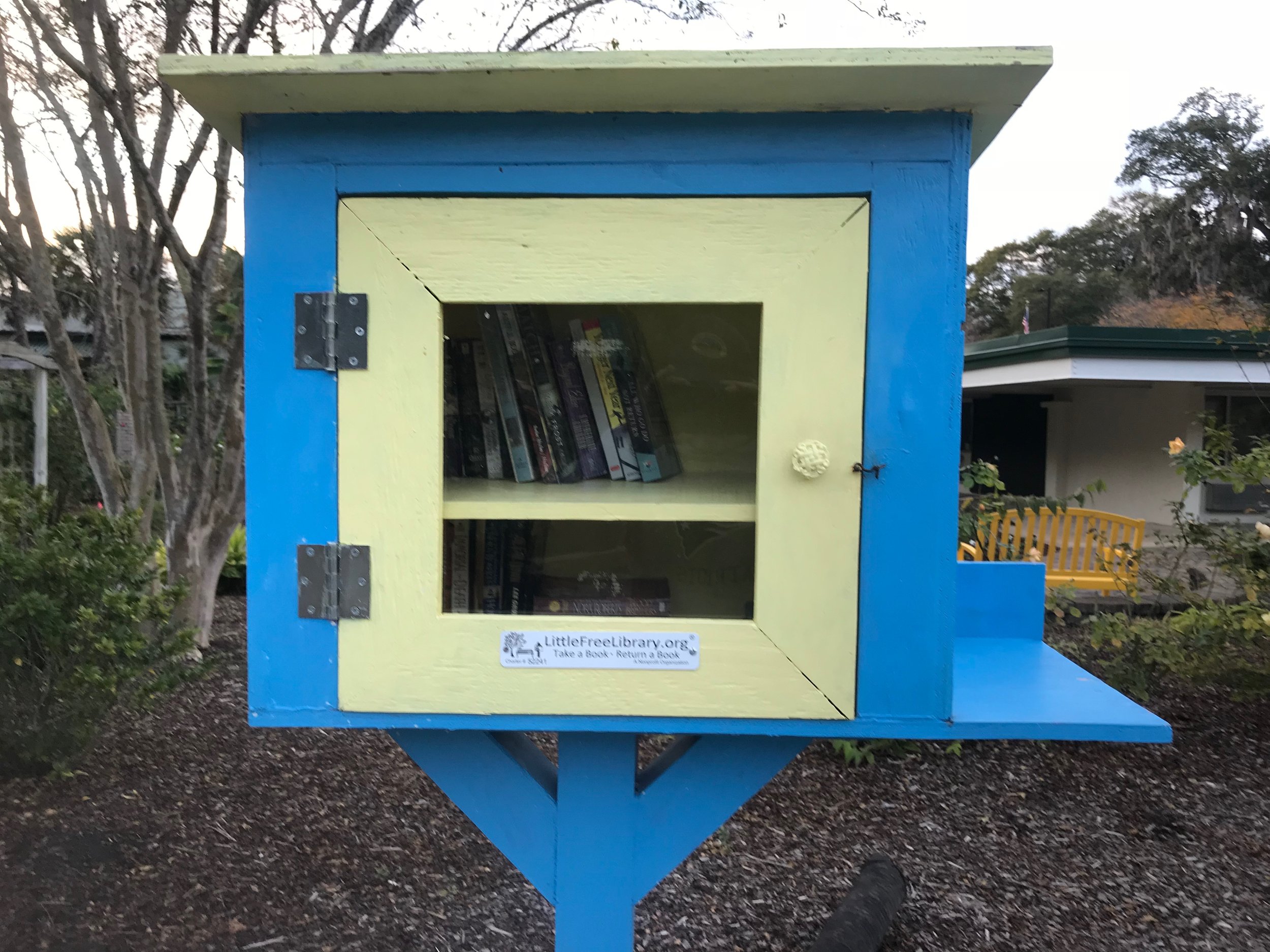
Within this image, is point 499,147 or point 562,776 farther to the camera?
point 562,776

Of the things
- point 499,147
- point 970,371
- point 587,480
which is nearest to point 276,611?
point 587,480

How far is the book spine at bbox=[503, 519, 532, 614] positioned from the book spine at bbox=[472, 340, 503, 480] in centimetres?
10

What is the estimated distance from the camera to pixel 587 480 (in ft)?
4.21

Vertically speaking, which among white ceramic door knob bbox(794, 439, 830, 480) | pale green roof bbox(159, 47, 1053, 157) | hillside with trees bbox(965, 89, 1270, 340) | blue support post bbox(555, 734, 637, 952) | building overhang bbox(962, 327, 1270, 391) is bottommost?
blue support post bbox(555, 734, 637, 952)

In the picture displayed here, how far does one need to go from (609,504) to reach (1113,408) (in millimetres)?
12977

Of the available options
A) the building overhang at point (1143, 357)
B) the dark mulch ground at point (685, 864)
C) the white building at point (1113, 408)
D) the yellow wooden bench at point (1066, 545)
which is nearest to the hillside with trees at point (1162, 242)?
the white building at point (1113, 408)

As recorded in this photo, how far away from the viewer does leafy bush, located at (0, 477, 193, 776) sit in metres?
2.99

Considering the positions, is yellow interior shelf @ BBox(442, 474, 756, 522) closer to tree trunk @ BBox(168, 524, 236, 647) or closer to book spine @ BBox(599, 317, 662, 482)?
book spine @ BBox(599, 317, 662, 482)

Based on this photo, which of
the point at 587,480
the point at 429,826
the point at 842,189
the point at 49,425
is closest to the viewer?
the point at 842,189

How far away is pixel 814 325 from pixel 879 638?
41cm

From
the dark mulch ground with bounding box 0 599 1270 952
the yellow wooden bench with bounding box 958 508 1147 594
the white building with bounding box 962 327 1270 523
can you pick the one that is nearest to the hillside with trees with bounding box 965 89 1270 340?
the white building with bounding box 962 327 1270 523

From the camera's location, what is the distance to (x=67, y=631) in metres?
3.01

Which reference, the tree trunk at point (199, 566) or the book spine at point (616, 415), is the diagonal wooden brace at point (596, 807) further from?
the tree trunk at point (199, 566)

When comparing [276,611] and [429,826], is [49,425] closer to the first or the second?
[429,826]
